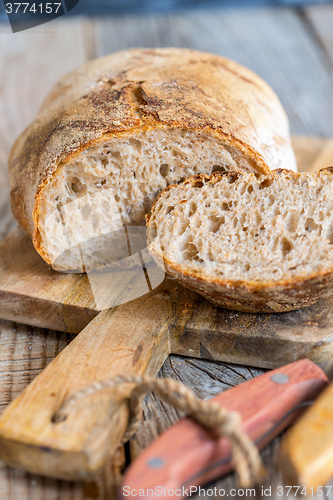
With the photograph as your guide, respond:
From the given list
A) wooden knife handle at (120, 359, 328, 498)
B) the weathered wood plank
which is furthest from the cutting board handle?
the weathered wood plank

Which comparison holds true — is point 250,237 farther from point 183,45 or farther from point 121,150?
point 183,45

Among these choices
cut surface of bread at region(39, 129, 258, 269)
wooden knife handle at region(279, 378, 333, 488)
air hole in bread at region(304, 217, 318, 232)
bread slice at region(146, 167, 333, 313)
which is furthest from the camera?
cut surface of bread at region(39, 129, 258, 269)

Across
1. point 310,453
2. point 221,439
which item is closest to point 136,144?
point 221,439

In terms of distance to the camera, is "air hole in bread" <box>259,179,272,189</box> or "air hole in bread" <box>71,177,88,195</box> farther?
"air hole in bread" <box>71,177,88,195</box>

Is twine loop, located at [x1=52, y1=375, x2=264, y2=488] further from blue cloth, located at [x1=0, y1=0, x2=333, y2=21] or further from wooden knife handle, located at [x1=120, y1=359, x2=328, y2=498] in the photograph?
blue cloth, located at [x1=0, y1=0, x2=333, y2=21]

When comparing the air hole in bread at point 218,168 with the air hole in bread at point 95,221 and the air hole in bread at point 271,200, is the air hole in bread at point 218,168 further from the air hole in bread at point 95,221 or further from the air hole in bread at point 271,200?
the air hole in bread at point 95,221

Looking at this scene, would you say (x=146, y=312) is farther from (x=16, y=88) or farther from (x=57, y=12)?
(x=16, y=88)

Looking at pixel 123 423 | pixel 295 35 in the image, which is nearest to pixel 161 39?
pixel 295 35
